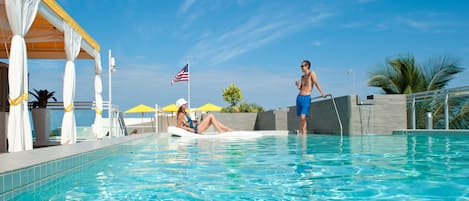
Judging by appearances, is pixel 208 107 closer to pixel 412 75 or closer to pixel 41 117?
pixel 412 75

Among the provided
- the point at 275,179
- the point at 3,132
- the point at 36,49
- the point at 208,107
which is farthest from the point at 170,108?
the point at 275,179

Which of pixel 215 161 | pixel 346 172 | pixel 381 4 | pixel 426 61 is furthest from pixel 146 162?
pixel 381 4

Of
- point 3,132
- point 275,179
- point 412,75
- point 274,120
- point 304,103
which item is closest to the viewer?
point 275,179

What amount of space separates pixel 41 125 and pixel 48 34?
7.53 feet

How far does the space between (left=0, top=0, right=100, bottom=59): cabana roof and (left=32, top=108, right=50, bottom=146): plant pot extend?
1492 mm

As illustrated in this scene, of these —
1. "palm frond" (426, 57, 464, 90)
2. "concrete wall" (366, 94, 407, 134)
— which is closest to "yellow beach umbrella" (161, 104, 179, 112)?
"palm frond" (426, 57, 464, 90)

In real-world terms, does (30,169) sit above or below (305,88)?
below

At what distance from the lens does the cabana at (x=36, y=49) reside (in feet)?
18.1

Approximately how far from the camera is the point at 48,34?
8.24 metres

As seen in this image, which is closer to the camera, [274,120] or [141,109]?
[274,120]

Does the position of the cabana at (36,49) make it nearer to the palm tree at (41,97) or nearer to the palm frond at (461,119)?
the palm tree at (41,97)

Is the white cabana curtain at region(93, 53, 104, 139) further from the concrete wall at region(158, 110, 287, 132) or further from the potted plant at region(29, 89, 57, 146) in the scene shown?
the concrete wall at region(158, 110, 287, 132)

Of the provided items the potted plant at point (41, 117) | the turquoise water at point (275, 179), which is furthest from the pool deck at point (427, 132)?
the potted plant at point (41, 117)

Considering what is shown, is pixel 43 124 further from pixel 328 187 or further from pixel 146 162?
pixel 328 187
